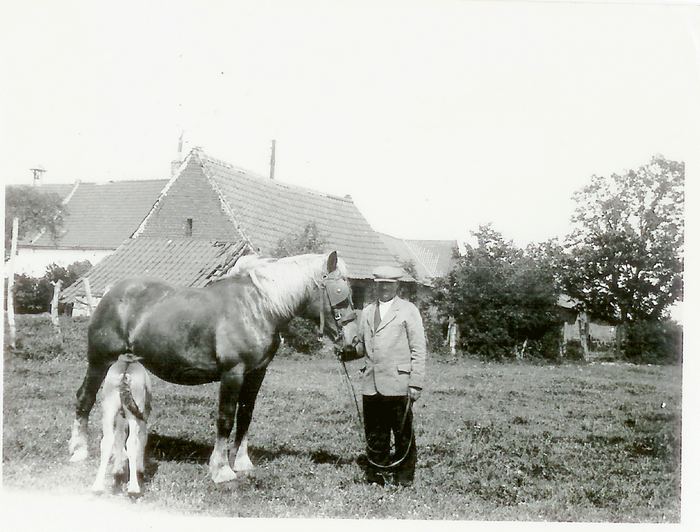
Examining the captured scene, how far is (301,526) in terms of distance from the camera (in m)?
4.52

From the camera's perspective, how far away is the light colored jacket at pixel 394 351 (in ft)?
15.2

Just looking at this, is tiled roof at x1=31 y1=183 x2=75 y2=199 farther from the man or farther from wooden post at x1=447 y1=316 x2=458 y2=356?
wooden post at x1=447 y1=316 x2=458 y2=356

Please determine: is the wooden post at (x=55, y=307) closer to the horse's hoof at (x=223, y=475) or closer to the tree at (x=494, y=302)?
the horse's hoof at (x=223, y=475)

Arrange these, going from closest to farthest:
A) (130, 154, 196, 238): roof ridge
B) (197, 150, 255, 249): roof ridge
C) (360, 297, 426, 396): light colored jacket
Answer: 1. (360, 297, 426, 396): light colored jacket
2. (130, 154, 196, 238): roof ridge
3. (197, 150, 255, 249): roof ridge

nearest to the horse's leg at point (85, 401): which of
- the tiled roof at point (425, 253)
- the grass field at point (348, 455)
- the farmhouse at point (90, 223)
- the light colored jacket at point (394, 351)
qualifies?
the grass field at point (348, 455)

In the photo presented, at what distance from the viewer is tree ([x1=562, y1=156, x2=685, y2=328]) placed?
5.71 meters

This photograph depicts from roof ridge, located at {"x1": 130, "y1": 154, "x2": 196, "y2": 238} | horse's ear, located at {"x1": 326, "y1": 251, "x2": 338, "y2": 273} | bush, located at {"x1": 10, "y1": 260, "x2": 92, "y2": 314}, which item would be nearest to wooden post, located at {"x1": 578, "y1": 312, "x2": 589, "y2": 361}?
horse's ear, located at {"x1": 326, "y1": 251, "x2": 338, "y2": 273}

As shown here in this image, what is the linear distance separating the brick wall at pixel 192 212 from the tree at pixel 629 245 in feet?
13.6

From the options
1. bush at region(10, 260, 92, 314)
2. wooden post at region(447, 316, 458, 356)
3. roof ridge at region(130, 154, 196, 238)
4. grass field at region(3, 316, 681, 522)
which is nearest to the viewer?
grass field at region(3, 316, 681, 522)

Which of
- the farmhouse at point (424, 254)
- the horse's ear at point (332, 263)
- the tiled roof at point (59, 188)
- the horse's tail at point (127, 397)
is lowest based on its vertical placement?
the horse's tail at point (127, 397)

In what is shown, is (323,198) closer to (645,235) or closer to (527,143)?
(527,143)

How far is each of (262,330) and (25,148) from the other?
310 cm

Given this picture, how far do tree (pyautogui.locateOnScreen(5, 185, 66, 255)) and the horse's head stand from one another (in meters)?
2.98

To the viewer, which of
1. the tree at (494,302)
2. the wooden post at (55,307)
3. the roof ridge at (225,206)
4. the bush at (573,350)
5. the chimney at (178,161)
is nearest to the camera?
the wooden post at (55,307)
